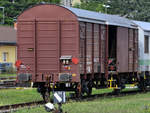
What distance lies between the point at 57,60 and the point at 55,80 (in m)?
0.83

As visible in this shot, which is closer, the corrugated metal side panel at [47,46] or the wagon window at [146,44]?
the corrugated metal side panel at [47,46]

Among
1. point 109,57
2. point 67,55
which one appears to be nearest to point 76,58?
point 67,55

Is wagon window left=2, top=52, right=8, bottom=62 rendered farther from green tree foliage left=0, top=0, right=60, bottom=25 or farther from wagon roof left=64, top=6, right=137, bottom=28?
wagon roof left=64, top=6, right=137, bottom=28

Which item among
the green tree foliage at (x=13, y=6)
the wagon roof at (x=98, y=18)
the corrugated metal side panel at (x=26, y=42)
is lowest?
the corrugated metal side panel at (x=26, y=42)

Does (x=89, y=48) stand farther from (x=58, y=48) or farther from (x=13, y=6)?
(x=13, y=6)

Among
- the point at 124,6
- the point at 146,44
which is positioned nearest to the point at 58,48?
the point at 146,44

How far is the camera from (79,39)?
18.4 meters

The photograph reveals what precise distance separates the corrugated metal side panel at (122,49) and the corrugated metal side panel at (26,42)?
16.3ft

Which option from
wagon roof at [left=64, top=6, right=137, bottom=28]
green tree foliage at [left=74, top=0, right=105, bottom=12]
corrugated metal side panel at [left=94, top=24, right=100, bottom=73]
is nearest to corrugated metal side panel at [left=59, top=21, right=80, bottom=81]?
wagon roof at [left=64, top=6, right=137, bottom=28]

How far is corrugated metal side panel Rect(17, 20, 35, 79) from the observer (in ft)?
61.8

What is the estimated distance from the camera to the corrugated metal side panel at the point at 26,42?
18.8 metres

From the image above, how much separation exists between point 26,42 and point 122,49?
5.68 meters

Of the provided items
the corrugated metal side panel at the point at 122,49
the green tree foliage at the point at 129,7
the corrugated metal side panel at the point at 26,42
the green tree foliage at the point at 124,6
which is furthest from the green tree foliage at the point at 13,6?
the corrugated metal side panel at the point at 26,42

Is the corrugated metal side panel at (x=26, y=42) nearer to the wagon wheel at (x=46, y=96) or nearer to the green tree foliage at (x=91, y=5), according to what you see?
the wagon wheel at (x=46, y=96)
